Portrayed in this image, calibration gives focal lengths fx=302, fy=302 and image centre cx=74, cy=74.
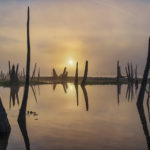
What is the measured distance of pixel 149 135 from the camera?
1403cm

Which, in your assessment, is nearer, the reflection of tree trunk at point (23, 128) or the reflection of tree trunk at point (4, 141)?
the reflection of tree trunk at point (4, 141)

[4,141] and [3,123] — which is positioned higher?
[3,123]

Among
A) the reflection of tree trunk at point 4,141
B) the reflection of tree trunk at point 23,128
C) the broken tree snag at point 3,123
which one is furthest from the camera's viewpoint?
the broken tree snag at point 3,123

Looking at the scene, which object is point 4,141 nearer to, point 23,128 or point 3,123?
point 3,123

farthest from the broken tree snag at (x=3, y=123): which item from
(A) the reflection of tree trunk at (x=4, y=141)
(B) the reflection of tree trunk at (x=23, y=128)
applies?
(B) the reflection of tree trunk at (x=23, y=128)

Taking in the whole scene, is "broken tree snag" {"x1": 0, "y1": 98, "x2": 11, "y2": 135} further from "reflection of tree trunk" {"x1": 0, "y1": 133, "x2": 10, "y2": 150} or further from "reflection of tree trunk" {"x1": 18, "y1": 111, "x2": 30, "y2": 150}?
"reflection of tree trunk" {"x1": 18, "y1": 111, "x2": 30, "y2": 150}

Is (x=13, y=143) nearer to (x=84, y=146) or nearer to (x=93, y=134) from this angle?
(x=84, y=146)

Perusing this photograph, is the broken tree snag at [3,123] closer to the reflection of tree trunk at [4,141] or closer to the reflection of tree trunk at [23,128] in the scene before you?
the reflection of tree trunk at [4,141]

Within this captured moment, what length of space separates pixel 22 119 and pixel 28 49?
13.8 ft

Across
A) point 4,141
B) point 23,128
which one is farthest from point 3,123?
point 23,128

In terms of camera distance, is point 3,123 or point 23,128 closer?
point 3,123

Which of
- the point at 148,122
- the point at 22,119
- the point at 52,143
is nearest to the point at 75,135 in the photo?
the point at 52,143

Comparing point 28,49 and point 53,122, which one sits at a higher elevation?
point 28,49

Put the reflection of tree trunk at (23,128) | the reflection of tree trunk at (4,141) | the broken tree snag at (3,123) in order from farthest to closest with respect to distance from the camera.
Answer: the broken tree snag at (3,123) → the reflection of tree trunk at (23,128) → the reflection of tree trunk at (4,141)
